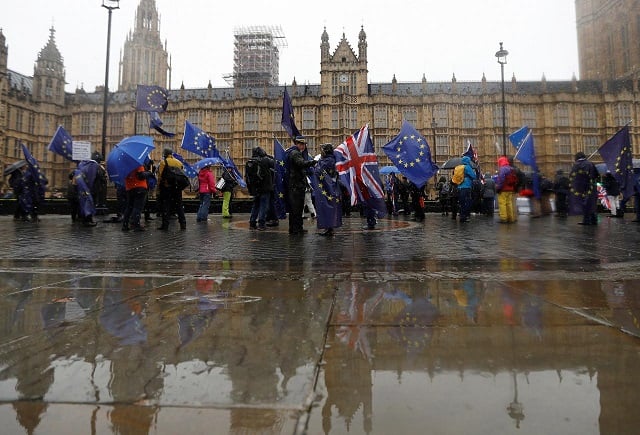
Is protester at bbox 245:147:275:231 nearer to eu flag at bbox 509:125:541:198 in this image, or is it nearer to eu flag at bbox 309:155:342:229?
eu flag at bbox 309:155:342:229

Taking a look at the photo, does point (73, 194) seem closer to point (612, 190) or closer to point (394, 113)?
point (612, 190)

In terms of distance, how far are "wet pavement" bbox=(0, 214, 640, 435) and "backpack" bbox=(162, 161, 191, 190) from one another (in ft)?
16.9

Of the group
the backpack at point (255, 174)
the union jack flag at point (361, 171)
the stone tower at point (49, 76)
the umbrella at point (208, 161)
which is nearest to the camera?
the union jack flag at point (361, 171)

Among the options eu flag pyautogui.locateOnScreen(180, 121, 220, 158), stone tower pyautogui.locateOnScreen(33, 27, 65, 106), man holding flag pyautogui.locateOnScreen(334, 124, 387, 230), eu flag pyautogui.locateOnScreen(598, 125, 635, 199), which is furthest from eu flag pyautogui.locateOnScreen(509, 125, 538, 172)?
stone tower pyautogui.locateOnScreen(33, 27, 65, 106)

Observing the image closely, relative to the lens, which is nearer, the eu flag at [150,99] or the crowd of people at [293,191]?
the crowd of people at [293,191]

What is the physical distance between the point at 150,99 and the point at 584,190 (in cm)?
1298

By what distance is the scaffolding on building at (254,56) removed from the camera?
5456 centimetres

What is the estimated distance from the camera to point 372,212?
8.30 m

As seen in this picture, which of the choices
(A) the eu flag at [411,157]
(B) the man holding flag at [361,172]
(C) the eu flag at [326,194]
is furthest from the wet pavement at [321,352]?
(A) the eu flag at [411,157]

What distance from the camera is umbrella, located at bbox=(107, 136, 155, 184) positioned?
760cm

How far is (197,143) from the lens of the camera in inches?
482

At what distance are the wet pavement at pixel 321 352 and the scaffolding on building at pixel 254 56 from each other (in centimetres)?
5501

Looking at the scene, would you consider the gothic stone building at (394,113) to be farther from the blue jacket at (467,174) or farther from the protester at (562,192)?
the blue jacket at (467,174)

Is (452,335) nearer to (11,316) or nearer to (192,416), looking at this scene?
(192,416)
